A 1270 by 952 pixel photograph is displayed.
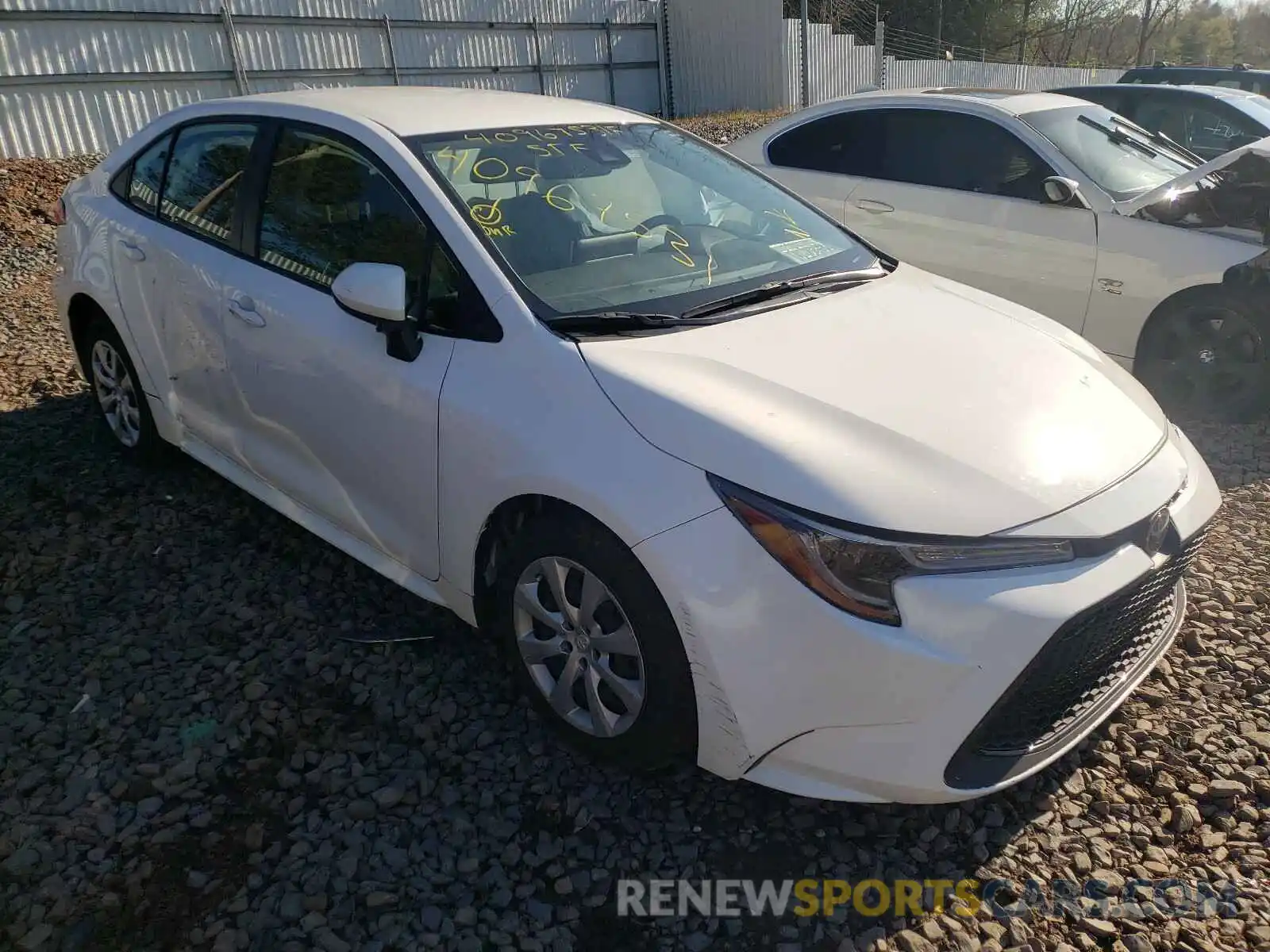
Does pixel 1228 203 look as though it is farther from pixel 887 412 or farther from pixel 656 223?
pixel 887 412

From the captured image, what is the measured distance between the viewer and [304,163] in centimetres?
341

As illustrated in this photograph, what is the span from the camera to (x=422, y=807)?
2.63 metres

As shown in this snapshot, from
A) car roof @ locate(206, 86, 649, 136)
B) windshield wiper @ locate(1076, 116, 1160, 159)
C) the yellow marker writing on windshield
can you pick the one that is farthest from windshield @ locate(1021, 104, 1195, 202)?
car roof @ locate(206, 86, 649, 136)

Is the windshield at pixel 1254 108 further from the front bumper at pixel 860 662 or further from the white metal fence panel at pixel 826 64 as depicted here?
the white metal fence panel at pixel 826 64

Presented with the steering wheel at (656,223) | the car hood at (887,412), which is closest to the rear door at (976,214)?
the car hood at (887,412)

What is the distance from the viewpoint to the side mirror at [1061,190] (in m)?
→ 5.25

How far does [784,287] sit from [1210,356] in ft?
10.5

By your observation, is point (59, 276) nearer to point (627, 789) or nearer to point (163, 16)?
point (627, 789)

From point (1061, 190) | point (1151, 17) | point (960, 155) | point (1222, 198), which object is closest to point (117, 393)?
point (960, 155)

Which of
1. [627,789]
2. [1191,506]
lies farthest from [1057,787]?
[627,789]

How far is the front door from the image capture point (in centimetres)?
290

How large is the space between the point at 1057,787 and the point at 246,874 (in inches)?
84.3

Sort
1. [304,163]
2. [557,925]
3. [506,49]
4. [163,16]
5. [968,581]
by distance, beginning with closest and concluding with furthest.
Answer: [968,581]
[557,925]
[304,163]
[163,16]
[506,49]

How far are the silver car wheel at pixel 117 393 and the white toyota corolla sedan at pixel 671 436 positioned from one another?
0.56 m
